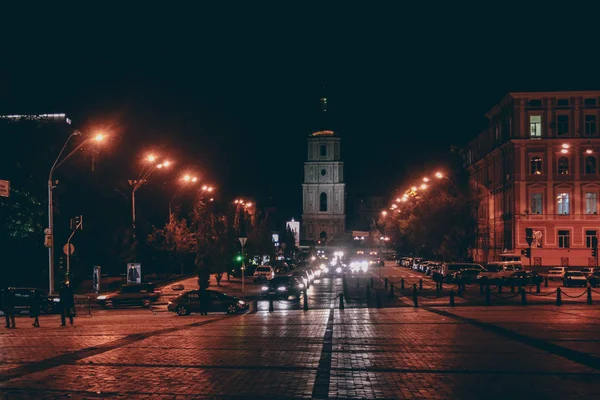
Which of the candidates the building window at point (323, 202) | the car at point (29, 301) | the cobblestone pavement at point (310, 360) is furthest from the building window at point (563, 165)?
the building window at point (323, 202)

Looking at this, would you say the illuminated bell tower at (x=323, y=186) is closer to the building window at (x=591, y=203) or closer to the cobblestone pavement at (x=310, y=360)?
the building window at (x=591, y=203)

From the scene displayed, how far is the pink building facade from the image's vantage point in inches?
3022

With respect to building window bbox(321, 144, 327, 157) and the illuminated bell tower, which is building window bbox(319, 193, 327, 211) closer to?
the illuminated bell tower

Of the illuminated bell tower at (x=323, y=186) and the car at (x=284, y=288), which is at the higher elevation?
the illuminated bell tower at (x=323, y=186)

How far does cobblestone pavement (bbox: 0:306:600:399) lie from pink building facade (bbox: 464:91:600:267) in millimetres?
52939

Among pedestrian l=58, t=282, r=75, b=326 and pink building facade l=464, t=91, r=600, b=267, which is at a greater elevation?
pink building facade l=464, t=91, r=600, b=267

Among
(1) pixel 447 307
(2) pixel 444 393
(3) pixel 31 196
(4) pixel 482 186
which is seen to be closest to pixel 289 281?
(1) pixel 447 307

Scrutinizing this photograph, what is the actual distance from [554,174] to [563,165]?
1.26m

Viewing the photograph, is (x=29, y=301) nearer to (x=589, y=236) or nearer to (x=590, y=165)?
(x=589, y=236)

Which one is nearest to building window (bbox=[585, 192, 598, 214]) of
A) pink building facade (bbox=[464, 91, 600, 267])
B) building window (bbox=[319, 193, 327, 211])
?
pink building facade (bbox=[464, 91, 600, 267])

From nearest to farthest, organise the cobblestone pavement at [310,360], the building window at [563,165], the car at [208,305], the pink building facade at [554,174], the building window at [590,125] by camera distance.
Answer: the cobblestone pavement at [310,360]
the car at [208,305]
the pink building facade at [554,174]
the building window at [590,125]
the building window at [563,165]

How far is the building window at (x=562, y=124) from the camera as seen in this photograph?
255ft

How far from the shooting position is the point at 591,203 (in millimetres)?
77125

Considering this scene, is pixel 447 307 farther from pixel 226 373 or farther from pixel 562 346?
pixel 226 373
